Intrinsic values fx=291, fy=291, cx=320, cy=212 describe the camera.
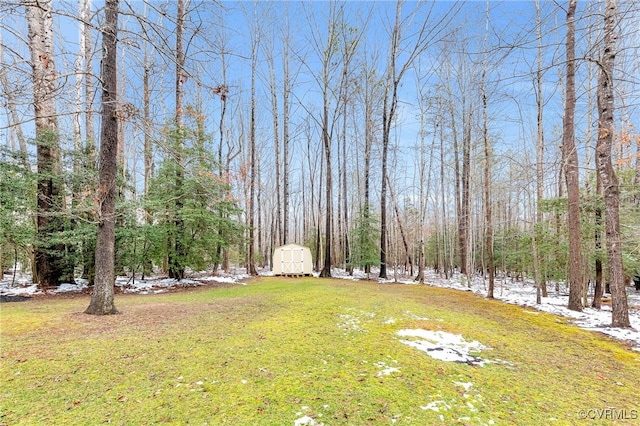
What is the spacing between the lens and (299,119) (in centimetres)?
2342

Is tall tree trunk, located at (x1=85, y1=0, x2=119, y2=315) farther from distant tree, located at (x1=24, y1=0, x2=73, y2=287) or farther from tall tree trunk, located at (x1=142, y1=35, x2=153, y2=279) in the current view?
tall tree trunk, located at (x1=142, y1=35, x2=153, y2=279)

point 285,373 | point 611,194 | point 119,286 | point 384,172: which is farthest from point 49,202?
point 611,194

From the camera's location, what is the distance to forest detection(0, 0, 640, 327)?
14.9 feet

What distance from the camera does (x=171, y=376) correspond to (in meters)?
2.89

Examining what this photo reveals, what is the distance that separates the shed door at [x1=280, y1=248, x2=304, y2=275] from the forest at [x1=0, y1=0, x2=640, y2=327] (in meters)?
1.57

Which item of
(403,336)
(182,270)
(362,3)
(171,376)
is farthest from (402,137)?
(171,376)

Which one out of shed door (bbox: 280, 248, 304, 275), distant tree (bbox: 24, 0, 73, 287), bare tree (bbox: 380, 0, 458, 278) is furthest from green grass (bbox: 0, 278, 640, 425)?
bare tree (bbox: 380, 0, 458, 278)

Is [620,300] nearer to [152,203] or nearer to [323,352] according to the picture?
[323,352]

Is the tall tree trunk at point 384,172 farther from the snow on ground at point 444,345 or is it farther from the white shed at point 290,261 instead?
the snow on ground at point 444,345

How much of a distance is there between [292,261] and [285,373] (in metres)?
13.0

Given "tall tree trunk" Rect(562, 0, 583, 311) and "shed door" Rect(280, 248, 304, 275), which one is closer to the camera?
"tall tree trunk" Rect(562, 0, 583, 311)

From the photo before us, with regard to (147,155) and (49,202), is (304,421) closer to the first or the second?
(49,202)

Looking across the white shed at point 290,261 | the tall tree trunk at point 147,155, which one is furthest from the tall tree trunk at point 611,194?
the white shed at point 290,261

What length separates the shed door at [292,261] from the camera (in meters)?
15.8
